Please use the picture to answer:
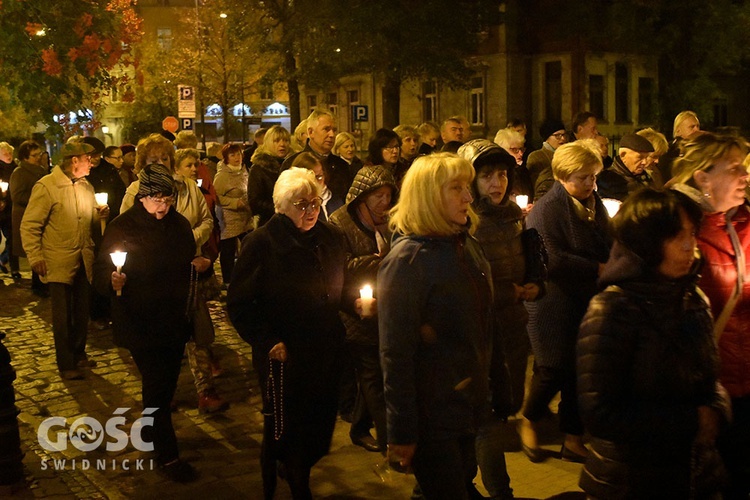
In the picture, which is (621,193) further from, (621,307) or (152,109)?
(152,109)

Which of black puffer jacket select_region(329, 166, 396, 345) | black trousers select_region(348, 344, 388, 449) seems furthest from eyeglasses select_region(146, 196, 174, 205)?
black trousers select_region(348, 344, 388, 449)

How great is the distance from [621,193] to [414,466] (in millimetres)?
4460

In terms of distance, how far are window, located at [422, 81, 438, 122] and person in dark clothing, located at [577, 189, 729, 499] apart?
37.9 metres

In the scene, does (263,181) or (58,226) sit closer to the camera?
(58,226)

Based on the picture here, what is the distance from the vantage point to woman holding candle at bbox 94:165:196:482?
20.2ft

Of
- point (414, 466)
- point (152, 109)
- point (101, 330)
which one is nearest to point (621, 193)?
point (414, 466)

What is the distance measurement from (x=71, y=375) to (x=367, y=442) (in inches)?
141

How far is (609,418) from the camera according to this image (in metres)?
3.38

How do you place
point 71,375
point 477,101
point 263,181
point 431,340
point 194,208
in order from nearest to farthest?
1. point 431,340
2. point 194,208
3. point 71,375
4. point 263,181
5. point 477,101

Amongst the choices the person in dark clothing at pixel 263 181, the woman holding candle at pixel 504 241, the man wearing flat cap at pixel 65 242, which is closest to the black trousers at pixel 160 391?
the woman holding candle at pixel 504 241

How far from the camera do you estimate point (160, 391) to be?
20.2 feet

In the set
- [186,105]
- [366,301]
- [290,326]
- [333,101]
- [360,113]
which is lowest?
[290,326]

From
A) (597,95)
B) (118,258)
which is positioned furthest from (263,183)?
(597,95)

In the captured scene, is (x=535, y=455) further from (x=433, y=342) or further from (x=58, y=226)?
(x=58, y=226)
